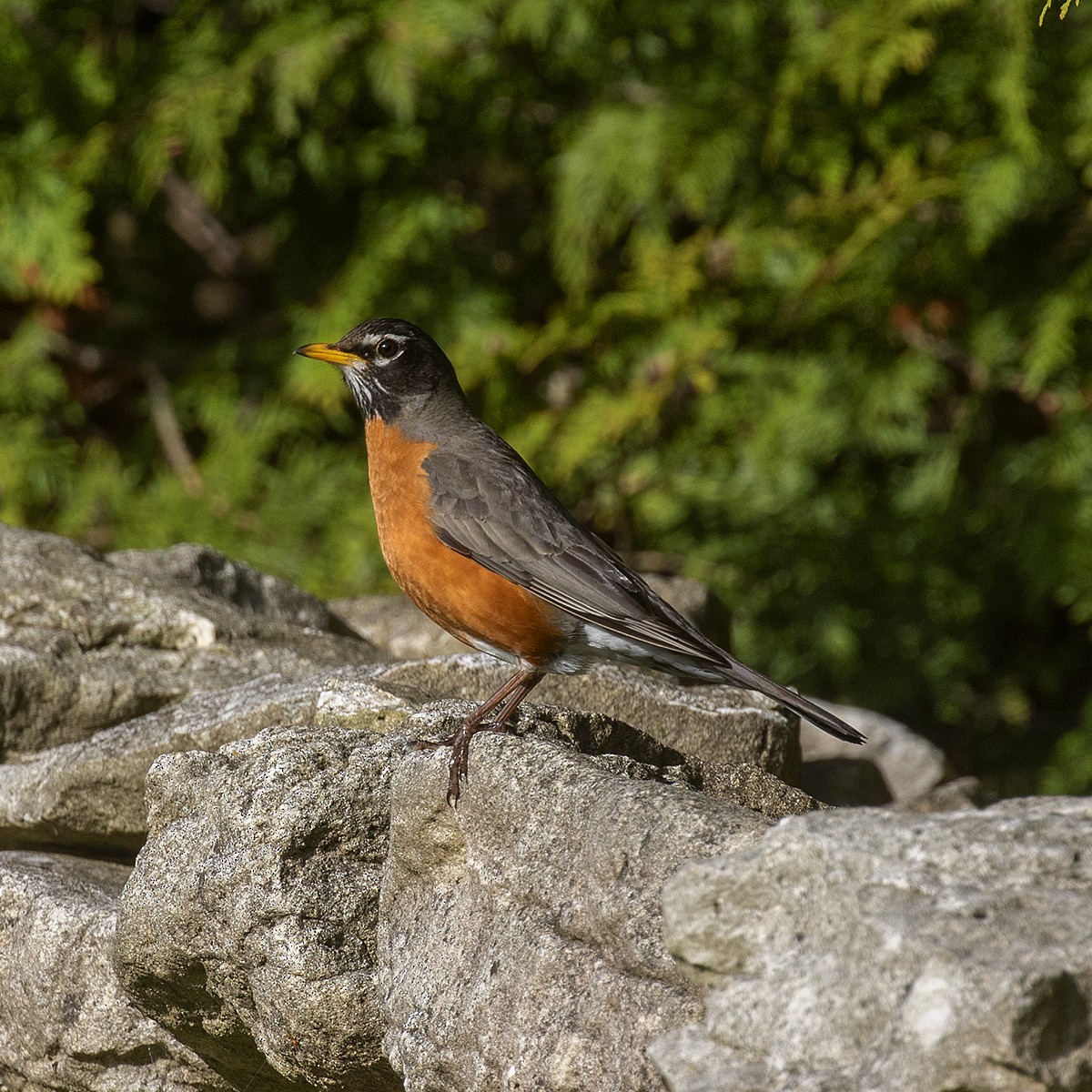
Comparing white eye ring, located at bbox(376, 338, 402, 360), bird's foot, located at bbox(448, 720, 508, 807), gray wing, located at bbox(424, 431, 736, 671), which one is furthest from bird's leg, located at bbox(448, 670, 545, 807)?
white eye ring, located at bbox(376, 338, 402, 360)

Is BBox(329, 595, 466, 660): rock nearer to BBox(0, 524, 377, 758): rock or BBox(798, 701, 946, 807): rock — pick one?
BBox(0, 524, 377, 758): rock

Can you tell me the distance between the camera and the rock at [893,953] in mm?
1549

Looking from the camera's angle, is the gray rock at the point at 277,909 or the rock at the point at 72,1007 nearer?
the gray rock at the point at 277,909

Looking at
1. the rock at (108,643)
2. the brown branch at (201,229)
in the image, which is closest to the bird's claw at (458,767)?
the rock at (108,643)

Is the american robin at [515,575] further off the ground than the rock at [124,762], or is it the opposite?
the american robin at [515,575]

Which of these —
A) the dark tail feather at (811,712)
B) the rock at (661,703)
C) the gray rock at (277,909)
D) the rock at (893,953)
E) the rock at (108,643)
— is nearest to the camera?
the rock at (893,953)

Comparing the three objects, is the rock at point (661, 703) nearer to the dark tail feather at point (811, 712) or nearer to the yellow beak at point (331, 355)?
the dark tail feather at point (811, 712)

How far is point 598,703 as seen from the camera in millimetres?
3654

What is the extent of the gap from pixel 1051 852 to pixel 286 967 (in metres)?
1.36

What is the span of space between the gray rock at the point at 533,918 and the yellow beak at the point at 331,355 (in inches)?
82.5

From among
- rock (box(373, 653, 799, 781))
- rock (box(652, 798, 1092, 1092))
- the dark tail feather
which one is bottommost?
rock (box(373, 653, 799, 781))

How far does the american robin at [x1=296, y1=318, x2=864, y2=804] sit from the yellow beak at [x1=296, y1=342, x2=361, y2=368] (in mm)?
371

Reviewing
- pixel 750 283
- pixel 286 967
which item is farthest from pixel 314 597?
pixel 286 967

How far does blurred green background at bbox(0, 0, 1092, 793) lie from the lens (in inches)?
203
